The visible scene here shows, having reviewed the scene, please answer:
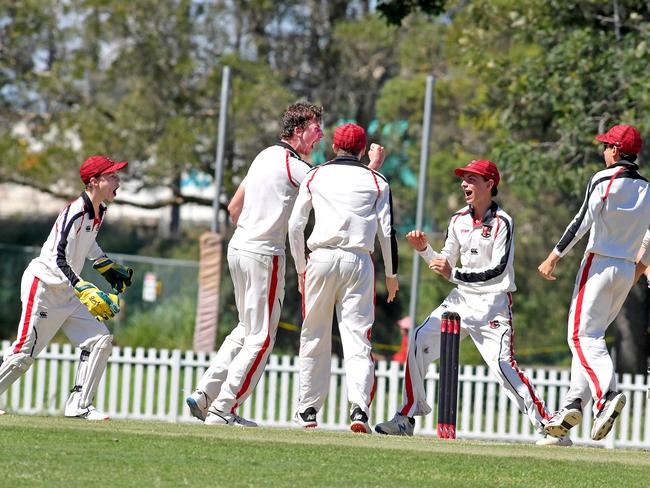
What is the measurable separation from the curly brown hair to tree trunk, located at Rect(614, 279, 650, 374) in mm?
13971

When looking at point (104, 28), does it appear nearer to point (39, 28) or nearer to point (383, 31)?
point (39, 28)

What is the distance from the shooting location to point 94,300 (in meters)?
10.3

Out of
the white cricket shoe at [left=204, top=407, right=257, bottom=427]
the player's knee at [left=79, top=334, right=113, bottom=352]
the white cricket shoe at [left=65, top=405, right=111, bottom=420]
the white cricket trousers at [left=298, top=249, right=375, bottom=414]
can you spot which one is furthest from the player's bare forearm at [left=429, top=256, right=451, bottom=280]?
the white cricket shoe at [left=65, top=405, right=111, bottom=420]

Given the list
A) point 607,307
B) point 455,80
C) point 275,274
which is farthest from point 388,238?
point 455,80

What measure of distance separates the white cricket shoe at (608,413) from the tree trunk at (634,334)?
542 inches

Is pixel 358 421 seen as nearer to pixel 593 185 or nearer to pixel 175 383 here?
pixel 593 185

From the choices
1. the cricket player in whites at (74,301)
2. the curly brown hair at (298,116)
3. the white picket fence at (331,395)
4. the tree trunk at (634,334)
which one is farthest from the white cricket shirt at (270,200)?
the tree trunk at (634,334)

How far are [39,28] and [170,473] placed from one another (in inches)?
1051

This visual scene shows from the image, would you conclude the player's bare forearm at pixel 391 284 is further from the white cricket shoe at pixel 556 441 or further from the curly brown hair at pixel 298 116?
the white cricket shoe at pixel 556 441

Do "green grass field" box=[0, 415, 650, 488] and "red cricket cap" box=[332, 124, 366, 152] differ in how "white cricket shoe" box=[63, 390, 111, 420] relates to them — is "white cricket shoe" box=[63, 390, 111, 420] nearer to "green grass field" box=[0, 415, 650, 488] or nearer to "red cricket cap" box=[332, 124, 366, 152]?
"green grass field" box=[0, 415, 650, 488]

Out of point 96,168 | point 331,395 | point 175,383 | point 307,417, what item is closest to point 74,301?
point 96,168

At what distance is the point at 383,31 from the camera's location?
110ft

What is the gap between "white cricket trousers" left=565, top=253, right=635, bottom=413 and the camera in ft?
34.5

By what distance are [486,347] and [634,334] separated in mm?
13649
